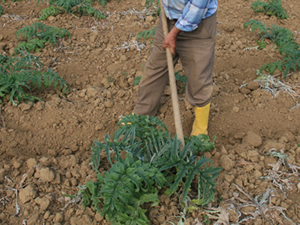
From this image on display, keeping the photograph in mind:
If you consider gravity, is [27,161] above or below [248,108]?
above

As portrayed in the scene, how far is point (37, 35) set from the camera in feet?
13.4

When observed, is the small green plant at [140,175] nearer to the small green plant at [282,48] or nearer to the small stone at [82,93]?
the small stone at [82,93]

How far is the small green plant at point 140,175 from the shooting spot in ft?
6.10

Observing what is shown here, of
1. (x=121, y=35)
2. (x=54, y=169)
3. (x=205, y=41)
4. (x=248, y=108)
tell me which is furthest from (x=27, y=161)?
(x=121, y=35)

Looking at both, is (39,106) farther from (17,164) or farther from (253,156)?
(253,156)

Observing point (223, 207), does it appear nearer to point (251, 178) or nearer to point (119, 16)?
point (251, 178)

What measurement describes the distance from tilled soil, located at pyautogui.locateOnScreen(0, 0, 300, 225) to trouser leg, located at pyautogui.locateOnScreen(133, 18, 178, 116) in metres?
0.25

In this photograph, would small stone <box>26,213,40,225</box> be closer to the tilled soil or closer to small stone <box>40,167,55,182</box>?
the tilled soil

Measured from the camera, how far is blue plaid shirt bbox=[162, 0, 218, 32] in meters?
2.19

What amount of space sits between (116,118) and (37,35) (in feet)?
6.17

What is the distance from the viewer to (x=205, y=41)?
253 centimetres

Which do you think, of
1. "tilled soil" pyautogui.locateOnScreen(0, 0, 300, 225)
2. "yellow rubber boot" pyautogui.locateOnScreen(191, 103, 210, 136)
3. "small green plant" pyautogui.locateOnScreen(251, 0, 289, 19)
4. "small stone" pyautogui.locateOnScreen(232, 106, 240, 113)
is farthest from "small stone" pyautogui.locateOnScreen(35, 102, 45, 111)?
"small green plant" pyautogui.locateOnScreen(251, 0, 289, 19)

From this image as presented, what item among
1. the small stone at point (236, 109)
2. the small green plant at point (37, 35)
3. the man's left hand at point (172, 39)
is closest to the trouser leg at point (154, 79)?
the man's left hand at point (172, 39)

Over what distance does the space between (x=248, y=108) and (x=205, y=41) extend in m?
1.09
